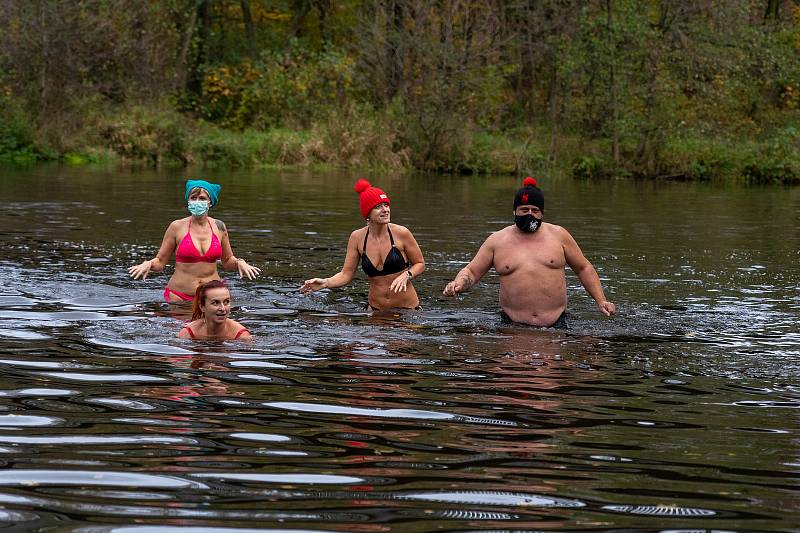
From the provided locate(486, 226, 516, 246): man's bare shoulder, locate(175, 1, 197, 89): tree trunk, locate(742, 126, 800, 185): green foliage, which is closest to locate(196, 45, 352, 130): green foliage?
locate(175, 1, 197, 89): tree trunk

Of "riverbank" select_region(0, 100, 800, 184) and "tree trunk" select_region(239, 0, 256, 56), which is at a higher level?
"tree trunk" select_region(239, 0, 256, 56)

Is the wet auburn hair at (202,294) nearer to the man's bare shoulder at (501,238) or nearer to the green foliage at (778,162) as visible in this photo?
the man's bare shoulder at (501,238)

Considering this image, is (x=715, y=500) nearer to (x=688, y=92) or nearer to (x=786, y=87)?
(x=688, y=92)

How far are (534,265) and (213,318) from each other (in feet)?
9.92

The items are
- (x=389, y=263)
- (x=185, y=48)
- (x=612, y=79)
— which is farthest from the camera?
(x=185, y=48)

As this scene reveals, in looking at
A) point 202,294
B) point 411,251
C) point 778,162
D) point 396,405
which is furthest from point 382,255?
point 778,162

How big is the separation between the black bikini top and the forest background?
88.8 feet

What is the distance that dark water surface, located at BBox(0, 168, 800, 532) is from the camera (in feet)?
16.7

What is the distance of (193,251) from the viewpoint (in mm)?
12406

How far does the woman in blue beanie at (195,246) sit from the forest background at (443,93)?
88.0 feet

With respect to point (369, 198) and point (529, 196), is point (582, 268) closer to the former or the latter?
point (529, 196)

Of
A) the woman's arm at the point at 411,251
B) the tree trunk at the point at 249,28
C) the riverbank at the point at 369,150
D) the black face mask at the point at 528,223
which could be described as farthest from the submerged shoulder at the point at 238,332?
the tree trunk at the point at 249,28

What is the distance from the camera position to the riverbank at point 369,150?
39.7m

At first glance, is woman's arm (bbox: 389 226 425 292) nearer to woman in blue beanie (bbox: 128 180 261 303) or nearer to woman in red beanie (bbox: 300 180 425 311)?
woman in red beanie (bbox: 300 180 425 311)
